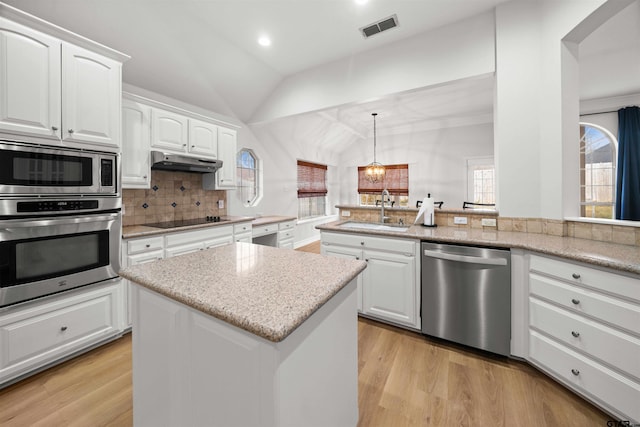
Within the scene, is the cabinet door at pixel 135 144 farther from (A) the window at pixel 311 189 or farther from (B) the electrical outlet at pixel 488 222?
(A) the window at pixel 311 189

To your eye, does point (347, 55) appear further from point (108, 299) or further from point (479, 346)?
point (108, 299)

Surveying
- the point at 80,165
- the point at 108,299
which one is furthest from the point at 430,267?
the point at 80,165

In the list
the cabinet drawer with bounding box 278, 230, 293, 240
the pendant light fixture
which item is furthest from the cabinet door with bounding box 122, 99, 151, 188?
the pendant light fixture

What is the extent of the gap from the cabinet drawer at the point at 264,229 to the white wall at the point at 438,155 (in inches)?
165

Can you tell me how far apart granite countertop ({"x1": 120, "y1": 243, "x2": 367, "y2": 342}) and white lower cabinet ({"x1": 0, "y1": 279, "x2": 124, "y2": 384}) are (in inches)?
46.7

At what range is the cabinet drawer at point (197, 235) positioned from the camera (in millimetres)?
2611

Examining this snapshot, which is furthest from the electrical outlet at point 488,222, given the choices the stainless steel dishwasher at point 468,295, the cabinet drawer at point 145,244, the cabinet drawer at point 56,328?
the cabinet drawer at point 56,328

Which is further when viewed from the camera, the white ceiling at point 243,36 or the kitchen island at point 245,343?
the white ceiling at point 243,36

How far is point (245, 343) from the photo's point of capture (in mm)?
757

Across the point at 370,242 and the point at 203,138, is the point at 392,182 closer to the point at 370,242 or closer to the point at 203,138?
the point at 370,242

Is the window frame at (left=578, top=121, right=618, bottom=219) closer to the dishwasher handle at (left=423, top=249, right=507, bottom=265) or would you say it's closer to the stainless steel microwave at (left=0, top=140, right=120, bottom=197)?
the dishwasher handle at (left=423, top=249, right=507, bottom=265)

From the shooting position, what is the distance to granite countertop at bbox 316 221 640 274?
4.42 ft

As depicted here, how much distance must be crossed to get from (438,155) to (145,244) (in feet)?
20.6

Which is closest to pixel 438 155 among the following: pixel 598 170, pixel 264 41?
pixel 598 170
